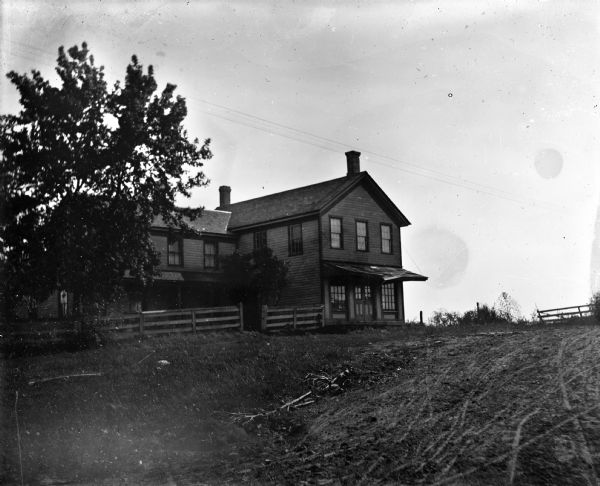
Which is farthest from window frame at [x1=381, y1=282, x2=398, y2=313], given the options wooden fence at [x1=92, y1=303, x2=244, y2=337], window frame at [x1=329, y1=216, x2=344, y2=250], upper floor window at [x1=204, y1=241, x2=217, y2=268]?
wooden fence at [x1=92, y1=303, x2=244, y2=337]

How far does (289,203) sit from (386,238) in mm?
6056

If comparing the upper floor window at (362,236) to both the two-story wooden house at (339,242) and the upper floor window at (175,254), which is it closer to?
the two-story wooden house at (339,242)

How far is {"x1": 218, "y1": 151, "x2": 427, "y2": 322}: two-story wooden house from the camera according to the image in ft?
112

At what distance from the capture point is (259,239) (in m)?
37.0

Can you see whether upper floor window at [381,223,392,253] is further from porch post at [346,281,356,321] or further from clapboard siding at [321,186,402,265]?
porch post at [346,281,356,321]

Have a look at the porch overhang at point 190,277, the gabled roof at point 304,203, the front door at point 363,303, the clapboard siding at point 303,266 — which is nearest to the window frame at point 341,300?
the front door at point 363,303

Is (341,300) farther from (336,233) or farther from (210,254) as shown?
(210,254)

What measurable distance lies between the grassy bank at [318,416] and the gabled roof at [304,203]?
16.4m

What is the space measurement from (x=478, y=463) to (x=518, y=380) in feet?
15.3

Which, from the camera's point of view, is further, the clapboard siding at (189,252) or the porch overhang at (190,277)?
the clapboard siding at (189,252)

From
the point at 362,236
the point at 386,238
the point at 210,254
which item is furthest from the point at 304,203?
the point at 210,254

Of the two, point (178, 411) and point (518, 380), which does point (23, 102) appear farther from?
point (518, 380)

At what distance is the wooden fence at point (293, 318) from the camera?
93.2ft

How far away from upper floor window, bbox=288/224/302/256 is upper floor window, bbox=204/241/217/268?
15.7 ft
